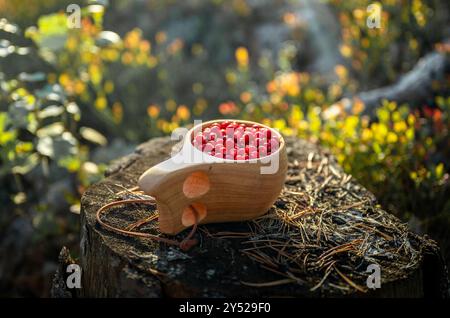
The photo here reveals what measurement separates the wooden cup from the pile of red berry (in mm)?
54

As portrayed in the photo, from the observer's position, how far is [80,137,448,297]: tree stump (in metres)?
1.58

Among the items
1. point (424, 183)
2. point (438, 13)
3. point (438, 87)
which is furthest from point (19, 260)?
point (438, 13)

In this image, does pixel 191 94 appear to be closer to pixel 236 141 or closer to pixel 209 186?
pixel 236 141

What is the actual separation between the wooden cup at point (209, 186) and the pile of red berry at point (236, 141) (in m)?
0.05

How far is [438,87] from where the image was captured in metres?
3.48

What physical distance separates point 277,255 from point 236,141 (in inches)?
18.0

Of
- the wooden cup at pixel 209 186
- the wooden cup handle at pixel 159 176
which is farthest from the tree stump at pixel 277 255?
the wooden cup handle at pixel 159 176

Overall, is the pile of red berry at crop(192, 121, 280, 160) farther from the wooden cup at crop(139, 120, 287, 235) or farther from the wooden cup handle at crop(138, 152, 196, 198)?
the wooden cup handle at crop(138, 152, 196, 198)

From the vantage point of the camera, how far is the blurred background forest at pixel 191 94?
268cm

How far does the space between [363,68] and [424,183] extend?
1.84 meters

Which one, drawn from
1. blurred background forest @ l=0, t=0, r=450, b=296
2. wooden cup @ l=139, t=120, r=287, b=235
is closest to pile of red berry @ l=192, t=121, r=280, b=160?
wooden cup @ l=139, t=120, r=287, b=235

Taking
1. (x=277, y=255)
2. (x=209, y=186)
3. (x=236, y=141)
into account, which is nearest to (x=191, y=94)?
(x=236, y=141)

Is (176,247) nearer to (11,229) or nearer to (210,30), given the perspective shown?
(11,229)

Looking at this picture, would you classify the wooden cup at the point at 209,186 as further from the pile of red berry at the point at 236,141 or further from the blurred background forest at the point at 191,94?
the blurred background forest at the point at 191,94
